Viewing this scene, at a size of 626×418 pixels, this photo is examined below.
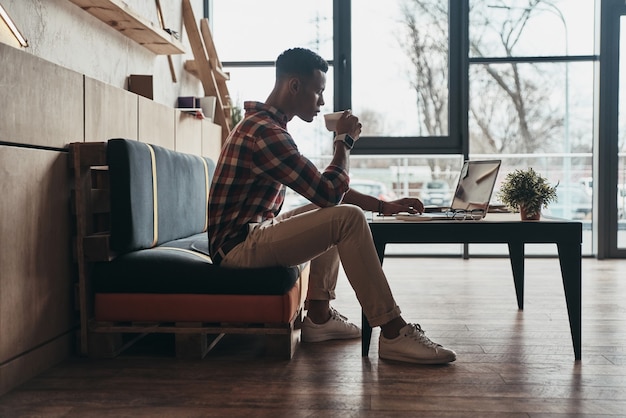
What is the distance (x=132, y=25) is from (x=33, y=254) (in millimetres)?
1598

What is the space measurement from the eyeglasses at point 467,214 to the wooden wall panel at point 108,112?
138 centimetres

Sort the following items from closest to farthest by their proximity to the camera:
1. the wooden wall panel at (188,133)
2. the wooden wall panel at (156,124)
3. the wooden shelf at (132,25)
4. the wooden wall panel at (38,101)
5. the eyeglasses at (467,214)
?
the wooden wall panel at (38,101)
the eyeglasses at (467,214)
the wooden shelf at (132,25)
the wooden wall panel at (156,124)
the wooden wall panel at (188,133)

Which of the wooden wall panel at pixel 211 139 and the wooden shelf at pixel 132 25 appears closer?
the wooden shelf at pixel 132 25

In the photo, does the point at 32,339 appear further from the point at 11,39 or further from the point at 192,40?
the point at 192,40

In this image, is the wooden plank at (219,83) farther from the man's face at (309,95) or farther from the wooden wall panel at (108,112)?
the man's face at (309,95)

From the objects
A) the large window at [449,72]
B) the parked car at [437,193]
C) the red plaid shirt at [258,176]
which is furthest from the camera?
the parked car at [437,193]

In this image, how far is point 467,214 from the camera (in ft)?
8.07

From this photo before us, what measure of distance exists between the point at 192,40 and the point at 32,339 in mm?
3008

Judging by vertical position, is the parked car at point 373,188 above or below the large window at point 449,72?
below

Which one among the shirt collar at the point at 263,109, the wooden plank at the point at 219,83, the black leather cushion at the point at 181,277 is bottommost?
the black leather cushion at the point at 181,277

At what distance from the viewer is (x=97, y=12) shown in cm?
304

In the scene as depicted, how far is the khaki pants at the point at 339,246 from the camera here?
2195 millimetres

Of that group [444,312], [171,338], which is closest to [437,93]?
[444,312]

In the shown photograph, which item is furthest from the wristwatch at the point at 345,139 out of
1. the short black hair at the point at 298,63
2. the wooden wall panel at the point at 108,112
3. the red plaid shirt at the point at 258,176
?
the wooden wall panel at the point at 108,112
